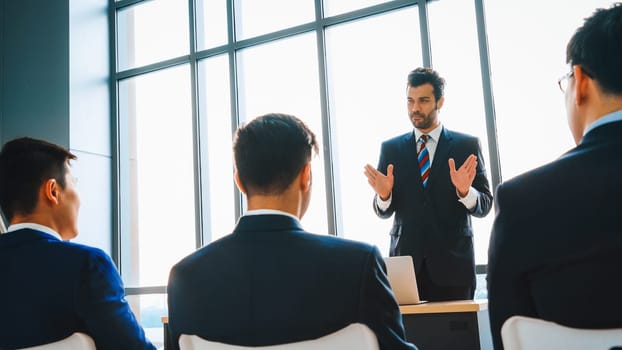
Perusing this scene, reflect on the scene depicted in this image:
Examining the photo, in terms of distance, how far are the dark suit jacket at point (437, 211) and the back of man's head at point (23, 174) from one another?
5.73 ft

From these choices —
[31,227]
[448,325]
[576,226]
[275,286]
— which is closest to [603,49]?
[576,226]

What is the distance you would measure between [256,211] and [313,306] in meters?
0.27

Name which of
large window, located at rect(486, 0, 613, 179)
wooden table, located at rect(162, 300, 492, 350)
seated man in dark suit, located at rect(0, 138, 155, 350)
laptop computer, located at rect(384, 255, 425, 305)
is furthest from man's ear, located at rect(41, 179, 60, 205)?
large window, located at rect(486, 0, 613, 179)

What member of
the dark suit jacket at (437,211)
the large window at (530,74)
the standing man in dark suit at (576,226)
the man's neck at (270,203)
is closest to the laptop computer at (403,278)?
the dark suit jacket at (437,211)

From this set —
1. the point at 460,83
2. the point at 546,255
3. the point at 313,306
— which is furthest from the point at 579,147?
the point at 460,83

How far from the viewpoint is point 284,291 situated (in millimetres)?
1102

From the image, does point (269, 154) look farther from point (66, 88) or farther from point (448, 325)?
point (66, 88)

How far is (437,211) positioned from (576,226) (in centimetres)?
211

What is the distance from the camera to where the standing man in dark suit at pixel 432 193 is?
9.61 ft

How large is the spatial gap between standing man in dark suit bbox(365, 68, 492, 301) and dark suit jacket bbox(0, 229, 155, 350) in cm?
165

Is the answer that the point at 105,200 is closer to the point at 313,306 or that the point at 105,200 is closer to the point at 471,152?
the point at 471,152

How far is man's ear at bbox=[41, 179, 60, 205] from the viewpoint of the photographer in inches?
69.6

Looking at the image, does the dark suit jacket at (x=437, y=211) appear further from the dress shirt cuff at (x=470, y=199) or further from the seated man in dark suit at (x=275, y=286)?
the seated man in dark suit at (x=275, y=286)

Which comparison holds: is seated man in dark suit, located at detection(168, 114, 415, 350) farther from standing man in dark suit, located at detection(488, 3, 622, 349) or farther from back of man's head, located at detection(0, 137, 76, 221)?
back of man's head, located at detection(0, 137, 76, 221)
